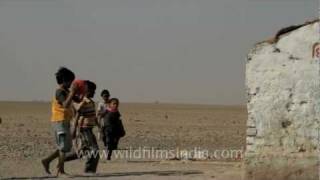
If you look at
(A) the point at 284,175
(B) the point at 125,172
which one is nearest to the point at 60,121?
Answer: (B) the point at 125,172

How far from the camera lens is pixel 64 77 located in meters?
12.4

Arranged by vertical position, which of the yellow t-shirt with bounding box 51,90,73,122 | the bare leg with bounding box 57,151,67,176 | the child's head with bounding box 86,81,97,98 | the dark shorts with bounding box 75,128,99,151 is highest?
the child's head with bounding box 86,81,97,98

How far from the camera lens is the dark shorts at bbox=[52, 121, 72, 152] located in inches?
479

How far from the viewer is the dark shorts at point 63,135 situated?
39.9ft

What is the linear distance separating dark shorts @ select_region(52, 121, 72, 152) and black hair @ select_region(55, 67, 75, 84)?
737 mm

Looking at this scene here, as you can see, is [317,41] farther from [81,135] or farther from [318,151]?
[81,135]

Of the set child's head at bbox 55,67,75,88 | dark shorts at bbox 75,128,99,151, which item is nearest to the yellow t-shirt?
child's head at bbox 55,67,75,88

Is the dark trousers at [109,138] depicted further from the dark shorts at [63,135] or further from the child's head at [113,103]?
the dark shorts at [63,135]

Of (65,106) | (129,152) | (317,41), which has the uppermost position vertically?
(317,41)

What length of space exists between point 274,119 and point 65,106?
11.7 feet

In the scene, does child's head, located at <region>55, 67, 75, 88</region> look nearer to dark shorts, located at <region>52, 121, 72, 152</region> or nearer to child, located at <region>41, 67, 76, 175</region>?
child, located at <region>41, 67, 76, 175</region>

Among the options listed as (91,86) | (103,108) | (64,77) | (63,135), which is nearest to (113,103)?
(103,108)

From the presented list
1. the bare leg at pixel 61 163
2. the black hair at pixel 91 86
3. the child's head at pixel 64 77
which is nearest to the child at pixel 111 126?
the black hair at pixel 91 86

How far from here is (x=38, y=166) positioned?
14.8m
